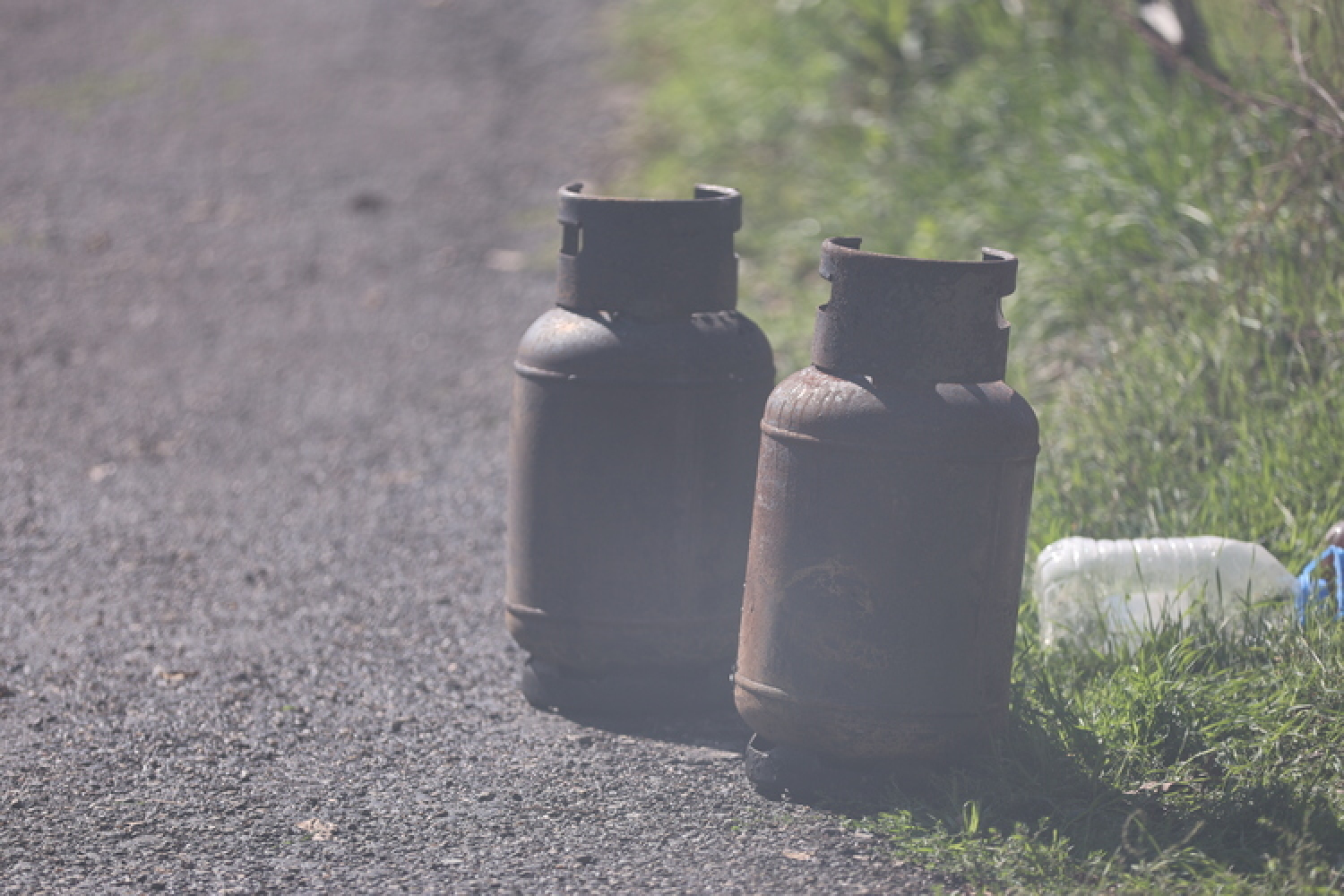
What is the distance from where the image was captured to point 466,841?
9.87 feet

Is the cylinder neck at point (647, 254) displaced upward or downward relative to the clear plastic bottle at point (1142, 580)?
upward

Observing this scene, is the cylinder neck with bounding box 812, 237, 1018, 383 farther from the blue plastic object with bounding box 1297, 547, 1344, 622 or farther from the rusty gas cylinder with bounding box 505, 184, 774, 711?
the blue plastic object with bounding box 1297, 547, 1344, 622

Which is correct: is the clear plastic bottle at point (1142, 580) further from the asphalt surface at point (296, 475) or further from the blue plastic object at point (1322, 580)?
the asphalt surface at point (296, 475)

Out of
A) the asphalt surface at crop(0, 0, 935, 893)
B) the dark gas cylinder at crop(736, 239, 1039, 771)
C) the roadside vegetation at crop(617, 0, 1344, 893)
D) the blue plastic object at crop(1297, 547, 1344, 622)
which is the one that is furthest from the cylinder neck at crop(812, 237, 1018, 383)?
the blue plastic object at crop(1297, 547, 1344, 622)

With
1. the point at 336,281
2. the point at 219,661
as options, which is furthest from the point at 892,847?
the point at 336,281

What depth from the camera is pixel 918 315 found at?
3.02m

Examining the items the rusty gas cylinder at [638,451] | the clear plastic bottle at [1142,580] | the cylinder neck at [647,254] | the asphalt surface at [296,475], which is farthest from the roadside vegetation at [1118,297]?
the cylinder neck at [647,254]

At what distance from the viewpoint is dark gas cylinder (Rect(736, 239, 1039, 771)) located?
3.01 metres

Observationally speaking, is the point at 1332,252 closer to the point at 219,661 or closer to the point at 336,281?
the point at 219,661

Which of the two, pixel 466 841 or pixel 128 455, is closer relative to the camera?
pixel 466 841

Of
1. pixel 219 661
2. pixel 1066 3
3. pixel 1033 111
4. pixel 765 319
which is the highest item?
pixel 1066 3

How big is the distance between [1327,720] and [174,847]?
249 cm

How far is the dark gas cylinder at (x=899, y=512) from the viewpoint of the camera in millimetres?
3008

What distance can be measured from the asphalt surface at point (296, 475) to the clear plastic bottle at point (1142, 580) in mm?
934
